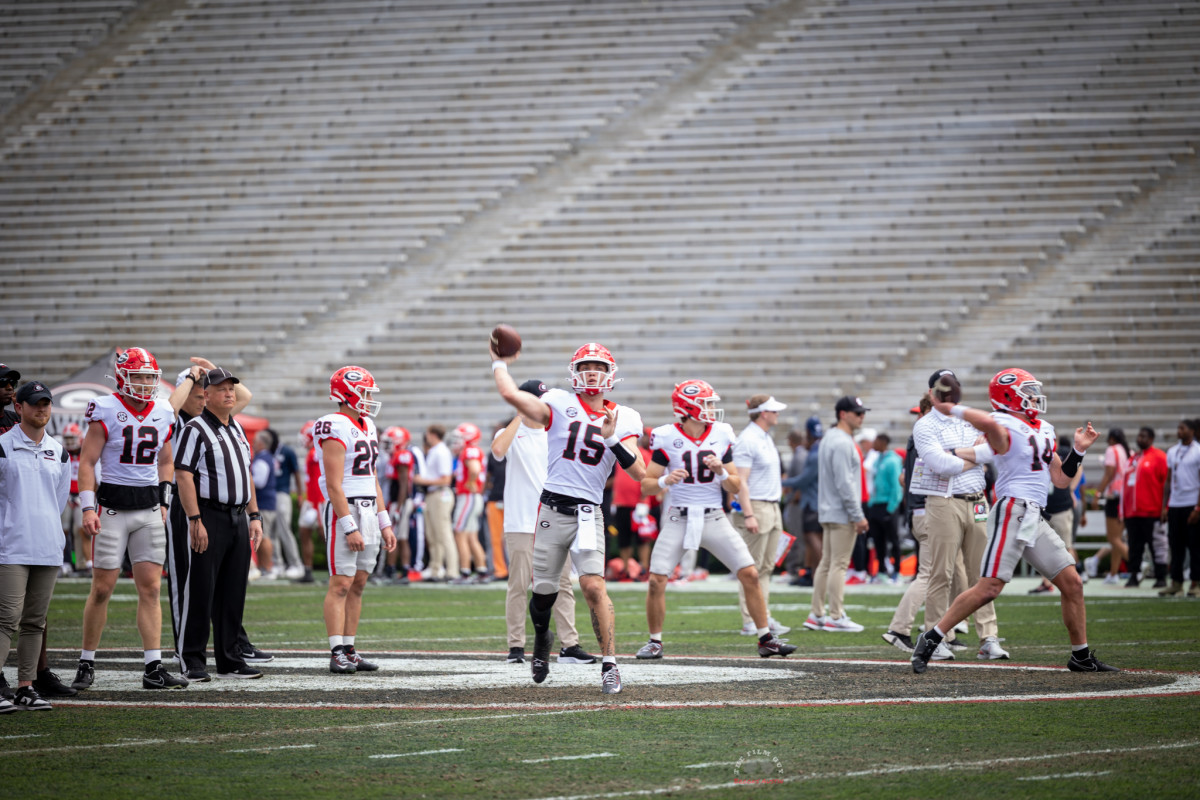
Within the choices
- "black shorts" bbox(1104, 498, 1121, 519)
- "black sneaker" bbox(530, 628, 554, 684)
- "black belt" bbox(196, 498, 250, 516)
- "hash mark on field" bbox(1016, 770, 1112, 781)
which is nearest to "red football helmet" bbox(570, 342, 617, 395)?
"black sneaker" bbox(530, 628, 554, 684)

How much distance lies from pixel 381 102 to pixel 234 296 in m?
6.45

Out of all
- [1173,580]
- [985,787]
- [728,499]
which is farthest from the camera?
[728,499]

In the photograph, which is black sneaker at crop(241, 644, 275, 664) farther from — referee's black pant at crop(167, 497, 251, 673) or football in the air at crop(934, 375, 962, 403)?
football in the air at crop(934, 375, 962, 403)

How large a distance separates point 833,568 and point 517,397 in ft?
18.2

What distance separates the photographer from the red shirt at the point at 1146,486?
17.0m

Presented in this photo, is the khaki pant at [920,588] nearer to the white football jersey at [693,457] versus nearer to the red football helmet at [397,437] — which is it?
the white football jersey at [693,457]

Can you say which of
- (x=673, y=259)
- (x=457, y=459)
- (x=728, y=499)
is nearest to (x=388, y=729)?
(x=728, y=499)

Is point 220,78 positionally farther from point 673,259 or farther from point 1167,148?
point 1167,148

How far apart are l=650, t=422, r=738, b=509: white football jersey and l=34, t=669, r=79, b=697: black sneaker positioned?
445cm

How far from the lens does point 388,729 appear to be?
22.3 ft

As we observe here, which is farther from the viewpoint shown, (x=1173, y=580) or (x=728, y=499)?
(x=728, y=499)

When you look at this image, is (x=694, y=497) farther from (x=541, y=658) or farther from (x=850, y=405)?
(x=850, y=405)

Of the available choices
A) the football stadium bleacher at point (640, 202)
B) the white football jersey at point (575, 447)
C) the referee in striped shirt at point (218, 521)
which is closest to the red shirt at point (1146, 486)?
the football stadium bleacher at point (640, 202)

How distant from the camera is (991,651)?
32.9ft
